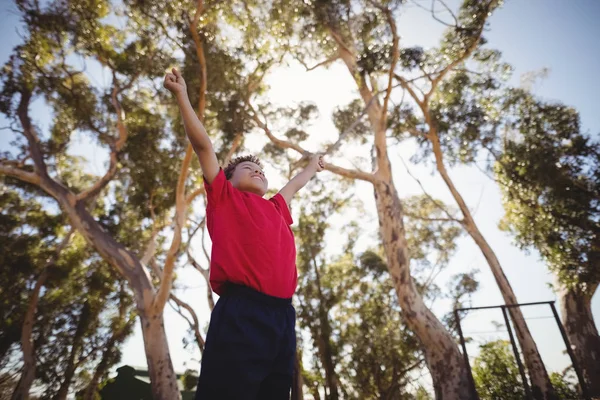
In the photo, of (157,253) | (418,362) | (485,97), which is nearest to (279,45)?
(485,97)

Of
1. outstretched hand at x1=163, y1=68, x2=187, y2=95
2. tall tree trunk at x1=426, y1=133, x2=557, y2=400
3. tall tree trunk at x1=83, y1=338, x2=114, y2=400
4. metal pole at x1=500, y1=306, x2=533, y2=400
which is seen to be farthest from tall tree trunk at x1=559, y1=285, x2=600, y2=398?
tall tree trunk at x1=83, y1=338, x2=114, y2=400

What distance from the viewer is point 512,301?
6.41 meters

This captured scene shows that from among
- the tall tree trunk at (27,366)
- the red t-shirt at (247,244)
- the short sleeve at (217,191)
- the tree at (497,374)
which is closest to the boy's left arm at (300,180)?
the red t-shirt at (247,244)

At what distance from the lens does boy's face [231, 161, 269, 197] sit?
1723mm

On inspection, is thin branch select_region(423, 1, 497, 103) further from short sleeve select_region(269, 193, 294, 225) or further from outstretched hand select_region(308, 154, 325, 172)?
short sleeve select_region(269, 193, 294, 225)

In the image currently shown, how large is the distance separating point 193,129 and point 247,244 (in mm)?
591

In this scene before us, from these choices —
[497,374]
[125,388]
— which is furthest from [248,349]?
[125,388]

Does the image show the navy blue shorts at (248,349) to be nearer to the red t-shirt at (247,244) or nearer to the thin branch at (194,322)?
the red t-shirt at (247,244)

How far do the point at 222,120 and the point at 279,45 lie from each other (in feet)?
7.44

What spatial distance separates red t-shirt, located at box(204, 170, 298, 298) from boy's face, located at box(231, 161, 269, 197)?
13 centimetres

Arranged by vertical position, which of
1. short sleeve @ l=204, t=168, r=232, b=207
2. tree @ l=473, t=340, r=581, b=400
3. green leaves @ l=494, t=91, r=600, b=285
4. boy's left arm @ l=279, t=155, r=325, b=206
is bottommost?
tree @ l=473, t=340, r=581, b=400

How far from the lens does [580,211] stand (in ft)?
23.2

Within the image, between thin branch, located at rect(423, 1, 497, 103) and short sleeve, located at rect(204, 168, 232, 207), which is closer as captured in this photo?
short sleeve, located at rect(204, 168, 232, 207)

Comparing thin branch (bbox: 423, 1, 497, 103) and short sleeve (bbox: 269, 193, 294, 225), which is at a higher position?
thin branch (bbox: 423, 1, 497, 103)
